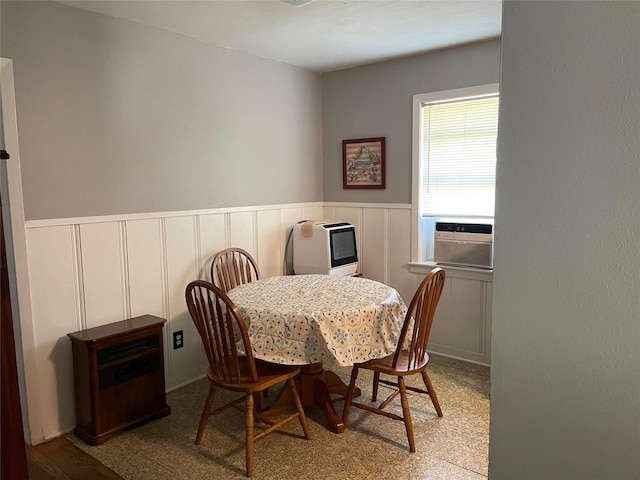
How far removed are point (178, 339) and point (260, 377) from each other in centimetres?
116

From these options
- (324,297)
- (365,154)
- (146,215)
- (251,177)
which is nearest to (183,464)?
(324,297)

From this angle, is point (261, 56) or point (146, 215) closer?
point (146, 215)

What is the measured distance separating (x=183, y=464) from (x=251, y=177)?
212 centimetres

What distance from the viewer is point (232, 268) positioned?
3.54m

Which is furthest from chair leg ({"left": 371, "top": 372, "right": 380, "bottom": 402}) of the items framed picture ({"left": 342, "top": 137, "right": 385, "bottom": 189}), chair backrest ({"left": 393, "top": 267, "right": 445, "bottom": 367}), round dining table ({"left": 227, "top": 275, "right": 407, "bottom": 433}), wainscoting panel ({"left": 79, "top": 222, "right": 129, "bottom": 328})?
framed picture ({"left": 342, "top": 137, "right": 385, "bottom": 189})

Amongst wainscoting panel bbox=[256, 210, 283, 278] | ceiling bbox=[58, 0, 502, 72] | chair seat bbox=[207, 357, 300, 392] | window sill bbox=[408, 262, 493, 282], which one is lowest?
chair seat bbox=[207, 357, 300, 392]

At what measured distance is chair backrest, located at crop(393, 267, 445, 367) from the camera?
2.43 m

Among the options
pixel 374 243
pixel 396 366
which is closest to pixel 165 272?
pixel 396 366

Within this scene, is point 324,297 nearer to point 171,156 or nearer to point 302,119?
point 171,156

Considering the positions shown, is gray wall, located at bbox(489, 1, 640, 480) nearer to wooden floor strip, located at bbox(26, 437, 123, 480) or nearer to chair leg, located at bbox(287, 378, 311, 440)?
chair leg, located at bbox(287, 378, 311, 440)

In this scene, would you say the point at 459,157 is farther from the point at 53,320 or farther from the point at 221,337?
the point at 53,320

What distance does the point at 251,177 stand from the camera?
3766 millimetres

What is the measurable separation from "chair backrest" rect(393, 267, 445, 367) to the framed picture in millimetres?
1690

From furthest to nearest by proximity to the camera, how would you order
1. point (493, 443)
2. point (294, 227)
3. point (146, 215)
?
point (294, 227) → point (146, 215) → point (493, 443)
